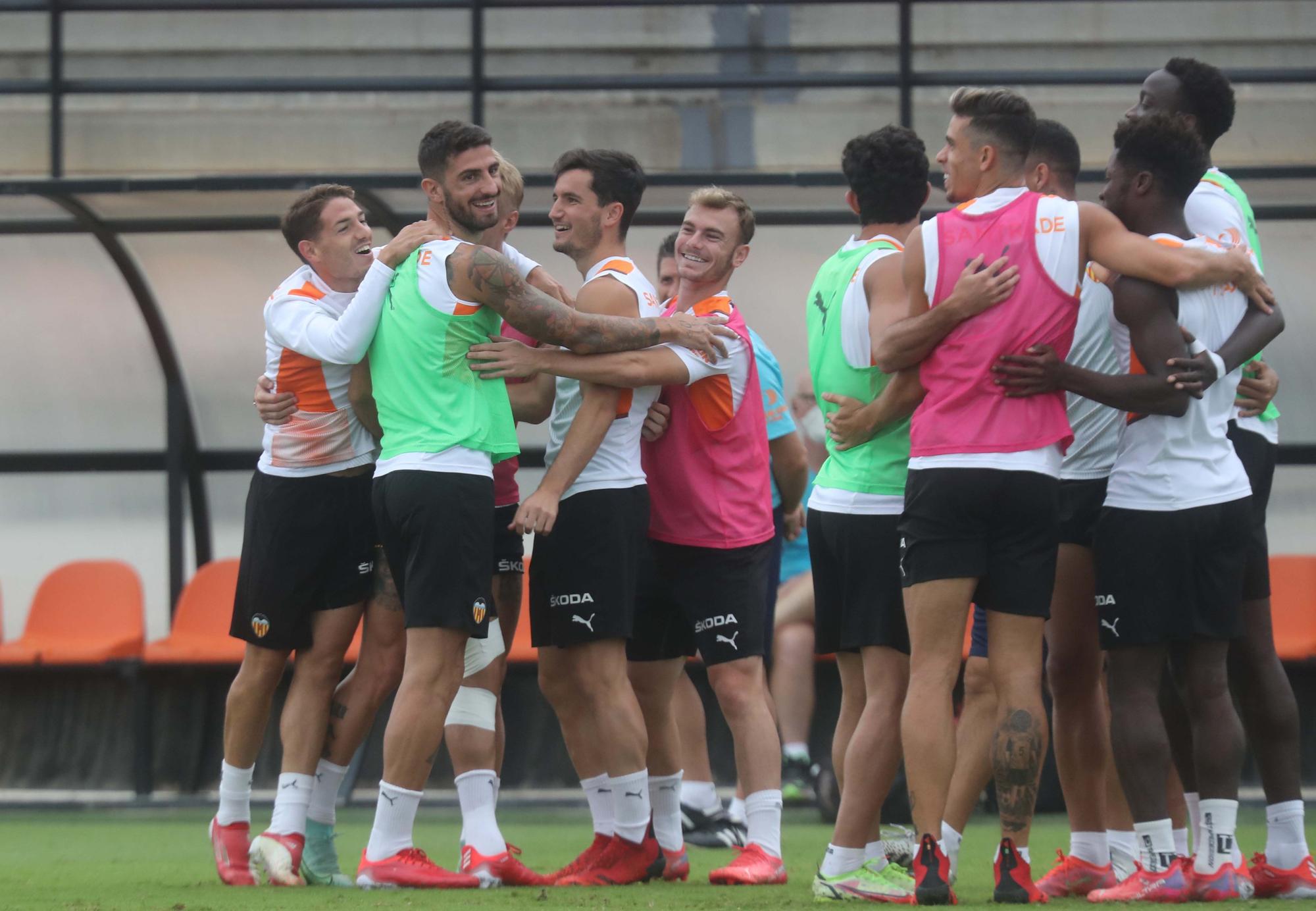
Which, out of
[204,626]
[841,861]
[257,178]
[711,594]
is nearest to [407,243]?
[711,594]

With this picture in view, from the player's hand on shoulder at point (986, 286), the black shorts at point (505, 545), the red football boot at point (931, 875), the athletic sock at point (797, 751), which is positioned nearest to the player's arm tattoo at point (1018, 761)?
the red football boot at point (931, 875)

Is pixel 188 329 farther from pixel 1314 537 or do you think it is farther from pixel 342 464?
pixel 1314 537

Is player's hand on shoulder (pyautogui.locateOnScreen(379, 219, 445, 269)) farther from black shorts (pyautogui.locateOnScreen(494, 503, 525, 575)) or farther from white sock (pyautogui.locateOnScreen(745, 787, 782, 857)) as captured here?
white sock (pyautogui.locateOnScreen(745, 787, 782, 857))

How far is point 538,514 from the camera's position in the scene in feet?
15.1

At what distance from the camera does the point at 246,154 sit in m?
11.2

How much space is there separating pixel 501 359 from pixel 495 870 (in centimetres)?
149

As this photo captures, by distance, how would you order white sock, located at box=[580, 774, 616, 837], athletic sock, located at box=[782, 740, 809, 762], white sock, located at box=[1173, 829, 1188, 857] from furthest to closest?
athletic sock, located at box=[782, 740, 809, 762], white sock, located at box=[580, 774, 616, 837], white sock, located at box=[1173, 829, 1188, 857]

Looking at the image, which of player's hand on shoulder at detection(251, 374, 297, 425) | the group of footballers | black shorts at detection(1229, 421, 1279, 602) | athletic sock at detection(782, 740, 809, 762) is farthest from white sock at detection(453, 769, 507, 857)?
athletic sock at detection(782, 740, 809, 762)

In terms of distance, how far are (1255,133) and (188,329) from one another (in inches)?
270

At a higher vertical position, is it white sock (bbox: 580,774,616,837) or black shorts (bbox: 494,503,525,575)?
black shorts (bbox: 494,503,525,575)

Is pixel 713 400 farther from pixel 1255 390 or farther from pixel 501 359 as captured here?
pixel 1255 390

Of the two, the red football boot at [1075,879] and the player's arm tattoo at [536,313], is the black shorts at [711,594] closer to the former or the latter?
the player's arm tattoo at [536,313]

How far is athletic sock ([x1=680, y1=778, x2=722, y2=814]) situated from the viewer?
662 centimetres

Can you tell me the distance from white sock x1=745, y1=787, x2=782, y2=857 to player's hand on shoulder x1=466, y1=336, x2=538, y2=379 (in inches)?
57.6
